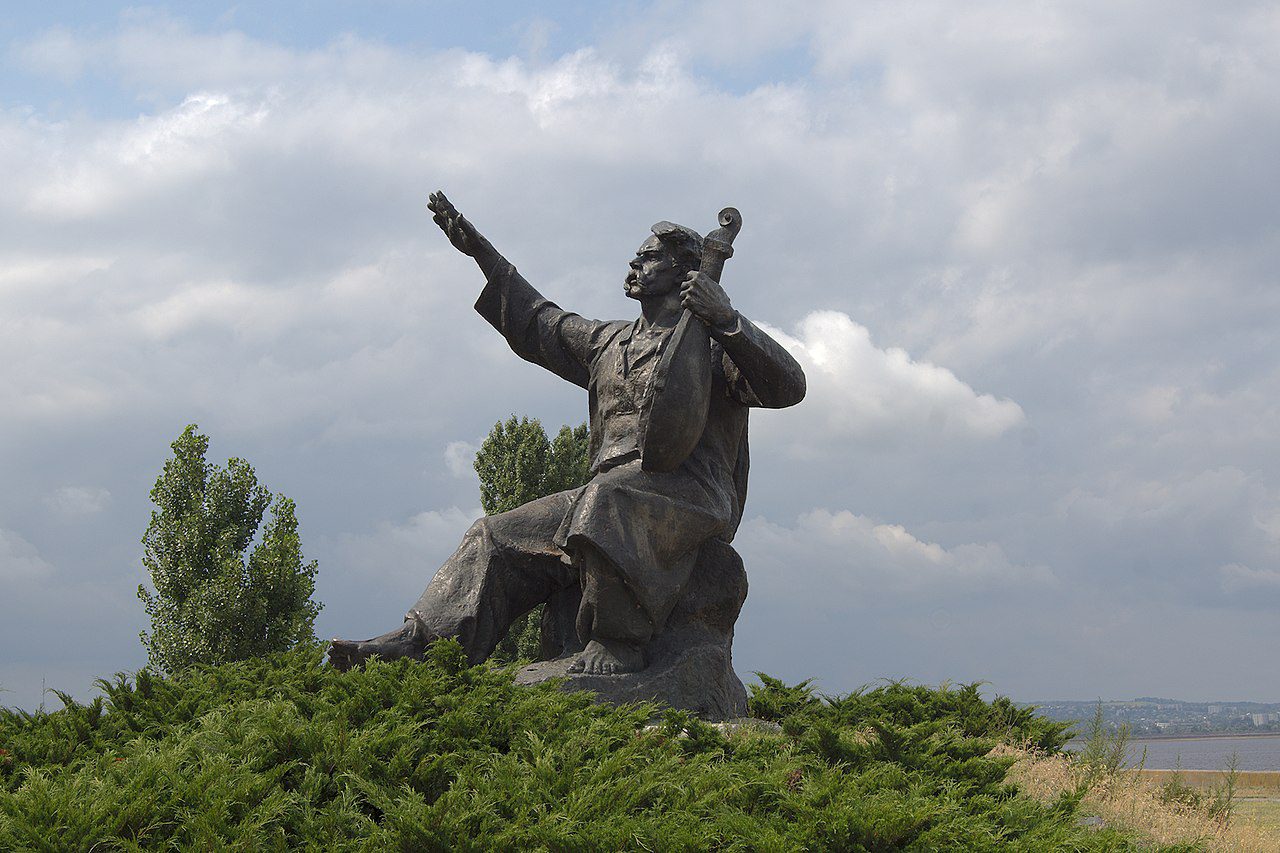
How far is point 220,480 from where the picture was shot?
42.5 feet

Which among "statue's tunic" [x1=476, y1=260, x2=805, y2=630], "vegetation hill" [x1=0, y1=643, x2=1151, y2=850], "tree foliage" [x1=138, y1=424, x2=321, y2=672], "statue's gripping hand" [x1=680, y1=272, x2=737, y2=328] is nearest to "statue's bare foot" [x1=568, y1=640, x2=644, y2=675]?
"statue's tunic" [x1=476, y1=260, x2=805, y2=630]

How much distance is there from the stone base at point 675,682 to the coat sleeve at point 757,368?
1.41 meters

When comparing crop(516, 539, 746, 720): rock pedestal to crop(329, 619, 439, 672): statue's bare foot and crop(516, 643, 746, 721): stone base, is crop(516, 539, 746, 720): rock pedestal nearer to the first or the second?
crop(516, 643, 746, 721): stone base

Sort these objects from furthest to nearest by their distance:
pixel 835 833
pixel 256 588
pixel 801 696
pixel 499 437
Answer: pixel 499 437
pixel 256 588
pixel 801 696
pixel 835 833

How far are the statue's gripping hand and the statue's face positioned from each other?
18.4 inches

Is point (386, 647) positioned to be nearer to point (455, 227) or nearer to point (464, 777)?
point (464, 777)

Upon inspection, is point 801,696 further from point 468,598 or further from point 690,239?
point 690,239

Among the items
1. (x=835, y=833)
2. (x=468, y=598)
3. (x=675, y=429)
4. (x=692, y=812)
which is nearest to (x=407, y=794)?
(x=692, y=812)

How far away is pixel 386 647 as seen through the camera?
19.4 ft

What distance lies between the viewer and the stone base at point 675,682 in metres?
5.86

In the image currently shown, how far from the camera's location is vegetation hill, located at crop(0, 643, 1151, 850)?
12.6 feet

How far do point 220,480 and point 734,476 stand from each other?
783 centimetres

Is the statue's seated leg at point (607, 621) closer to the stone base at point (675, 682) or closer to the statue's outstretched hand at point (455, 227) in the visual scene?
the stone base at point (675, 682)

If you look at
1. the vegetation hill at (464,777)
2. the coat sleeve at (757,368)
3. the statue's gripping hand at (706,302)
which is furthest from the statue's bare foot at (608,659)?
the statue's gripping hand at (706,302)
